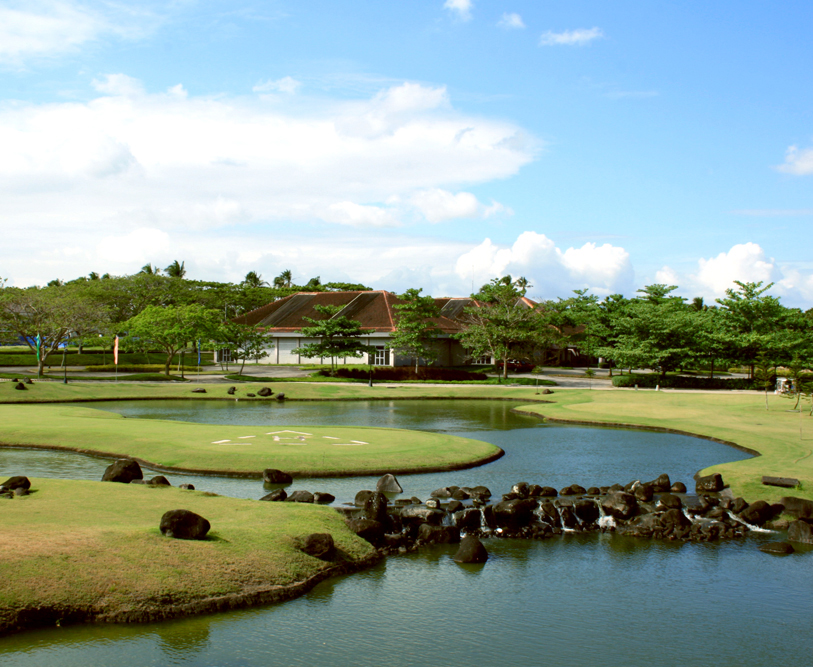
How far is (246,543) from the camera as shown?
46.6ft

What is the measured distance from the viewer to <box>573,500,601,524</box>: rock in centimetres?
1945

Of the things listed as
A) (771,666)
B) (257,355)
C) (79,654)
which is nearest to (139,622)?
(79,654)

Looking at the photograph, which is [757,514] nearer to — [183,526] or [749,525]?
[749,525]

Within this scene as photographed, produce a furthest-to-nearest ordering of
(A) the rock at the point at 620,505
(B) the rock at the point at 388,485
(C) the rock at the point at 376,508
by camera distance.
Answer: (B) the rock at the point at 388,485, (A) the rock at the point at 620,505, (C) the rock at the point at 376,508

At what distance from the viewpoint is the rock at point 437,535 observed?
56.9 feet

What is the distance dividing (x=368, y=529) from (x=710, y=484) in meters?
12.1

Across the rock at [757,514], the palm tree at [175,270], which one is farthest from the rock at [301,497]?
the palm tree at [175,270]

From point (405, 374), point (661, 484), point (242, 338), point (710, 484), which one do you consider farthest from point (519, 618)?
point (242, 338)

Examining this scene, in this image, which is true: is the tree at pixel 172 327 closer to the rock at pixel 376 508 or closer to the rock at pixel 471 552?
the rock at pixel 376 508

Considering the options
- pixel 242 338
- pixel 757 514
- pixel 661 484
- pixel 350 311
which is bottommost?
pixel 757 514

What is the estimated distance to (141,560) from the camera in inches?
500

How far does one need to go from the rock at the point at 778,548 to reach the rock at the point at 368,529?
9.69m

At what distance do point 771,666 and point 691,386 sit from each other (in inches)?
2122

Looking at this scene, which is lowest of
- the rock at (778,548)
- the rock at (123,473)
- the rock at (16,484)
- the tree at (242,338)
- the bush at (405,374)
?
the rock at (778,548)
